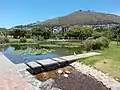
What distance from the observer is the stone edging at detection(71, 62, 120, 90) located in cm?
1098

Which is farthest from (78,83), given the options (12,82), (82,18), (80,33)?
(82,18)

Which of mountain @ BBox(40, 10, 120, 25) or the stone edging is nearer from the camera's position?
the stone edging

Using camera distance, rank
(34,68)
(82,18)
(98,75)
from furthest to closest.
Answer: (82,18)
(34,68)
(98,75)

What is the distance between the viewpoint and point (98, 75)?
512 inches

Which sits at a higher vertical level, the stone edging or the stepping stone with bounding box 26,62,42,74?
the stepping stone with bounding box 26,62,42,74

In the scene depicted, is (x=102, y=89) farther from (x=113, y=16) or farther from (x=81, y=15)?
(x=113, y=16)

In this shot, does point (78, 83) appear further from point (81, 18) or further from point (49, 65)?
point (81, 18)

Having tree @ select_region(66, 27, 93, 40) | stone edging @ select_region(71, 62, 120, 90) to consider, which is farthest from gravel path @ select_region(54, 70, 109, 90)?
tree @ select_region(66, 27, 93, 40)

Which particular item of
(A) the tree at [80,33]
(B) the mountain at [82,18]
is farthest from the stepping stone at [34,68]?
(B) the mountain at [82,18]

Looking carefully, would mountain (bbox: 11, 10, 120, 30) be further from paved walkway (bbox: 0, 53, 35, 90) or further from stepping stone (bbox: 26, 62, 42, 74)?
paved walkway (bbox: 0, 53, 35, 90)

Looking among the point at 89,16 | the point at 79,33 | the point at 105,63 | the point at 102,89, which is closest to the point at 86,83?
the point at 102,89

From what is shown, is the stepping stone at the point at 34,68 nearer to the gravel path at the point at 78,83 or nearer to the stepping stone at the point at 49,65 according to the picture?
the stepping stone at the point at 49,65

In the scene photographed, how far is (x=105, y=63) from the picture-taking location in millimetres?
15117

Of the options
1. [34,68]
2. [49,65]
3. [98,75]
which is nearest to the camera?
[98,75]
